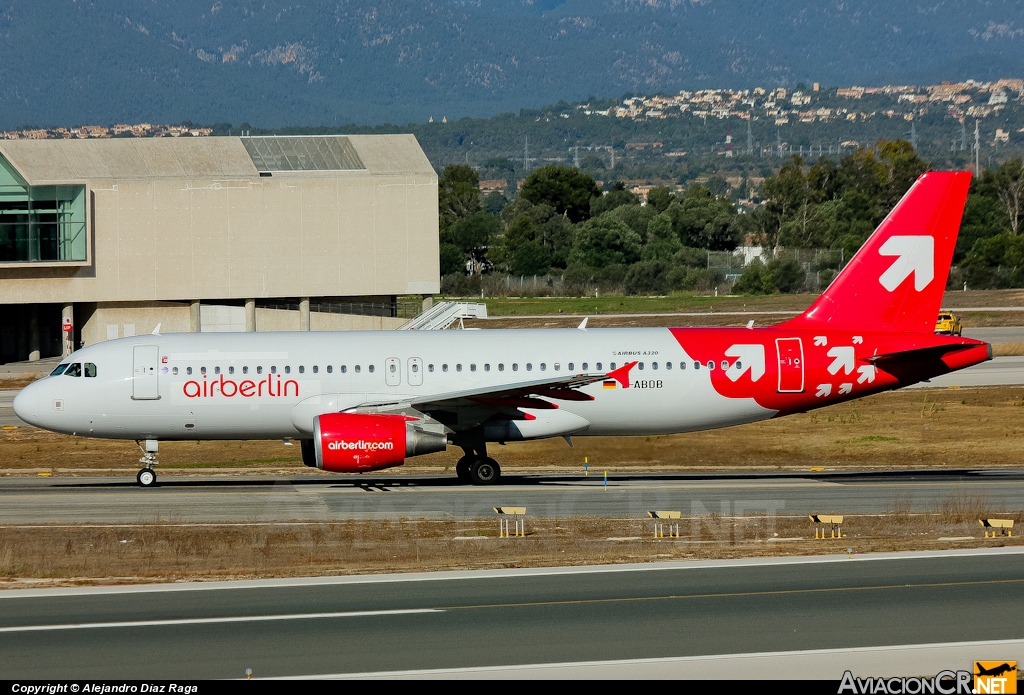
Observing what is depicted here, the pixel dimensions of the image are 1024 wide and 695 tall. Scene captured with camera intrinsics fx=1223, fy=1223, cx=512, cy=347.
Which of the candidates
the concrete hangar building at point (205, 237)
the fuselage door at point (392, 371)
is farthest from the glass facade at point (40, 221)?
the fuselage door at point (392, 371)

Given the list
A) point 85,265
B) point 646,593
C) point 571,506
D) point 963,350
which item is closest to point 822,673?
point 646,593

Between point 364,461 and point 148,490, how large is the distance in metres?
5.50

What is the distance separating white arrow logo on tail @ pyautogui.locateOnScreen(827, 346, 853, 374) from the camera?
3119 centimetres

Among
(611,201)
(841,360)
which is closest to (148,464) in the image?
(841,360)

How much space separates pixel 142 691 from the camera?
12859 millimetres

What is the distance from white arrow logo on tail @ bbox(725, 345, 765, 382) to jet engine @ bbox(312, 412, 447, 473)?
790 centimetres

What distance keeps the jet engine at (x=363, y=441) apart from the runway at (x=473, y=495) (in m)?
0.82

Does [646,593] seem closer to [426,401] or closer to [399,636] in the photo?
[399,636]

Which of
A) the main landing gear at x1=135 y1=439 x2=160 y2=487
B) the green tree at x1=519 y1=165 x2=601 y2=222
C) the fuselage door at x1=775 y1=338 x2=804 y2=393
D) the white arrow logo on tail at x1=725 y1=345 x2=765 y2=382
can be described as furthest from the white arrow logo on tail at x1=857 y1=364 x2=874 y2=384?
the green tree at x1=519 y1=165 x2=601 y2=222

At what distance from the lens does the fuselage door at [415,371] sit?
3081cm

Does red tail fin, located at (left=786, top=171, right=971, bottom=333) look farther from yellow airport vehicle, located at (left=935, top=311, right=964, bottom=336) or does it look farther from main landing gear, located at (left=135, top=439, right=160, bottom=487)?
yellow airport vehicle, located at (left=935, top=311, right=964, bottom=336)

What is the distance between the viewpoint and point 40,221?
71375 millimetres

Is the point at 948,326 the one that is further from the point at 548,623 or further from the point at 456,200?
the point at 456,200

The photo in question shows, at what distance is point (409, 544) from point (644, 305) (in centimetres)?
8001
